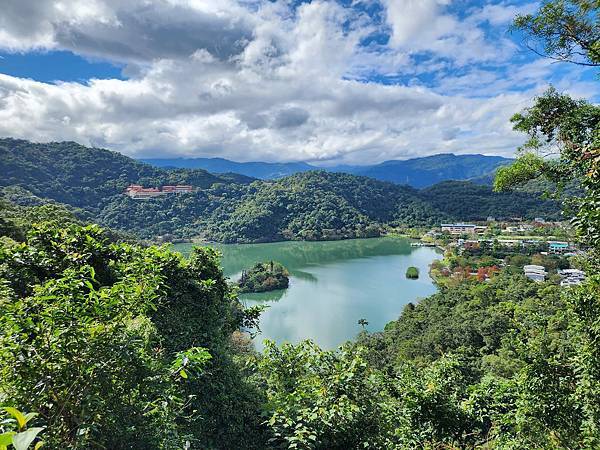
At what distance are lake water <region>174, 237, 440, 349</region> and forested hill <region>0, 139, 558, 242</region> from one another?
25.0 ft

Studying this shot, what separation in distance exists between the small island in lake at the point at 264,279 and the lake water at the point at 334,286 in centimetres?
84

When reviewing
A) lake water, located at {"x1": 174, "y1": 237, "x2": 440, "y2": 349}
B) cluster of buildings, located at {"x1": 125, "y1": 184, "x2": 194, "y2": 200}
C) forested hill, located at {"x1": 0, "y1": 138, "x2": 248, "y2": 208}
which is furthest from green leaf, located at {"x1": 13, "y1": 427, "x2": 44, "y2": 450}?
cluster of buildings, located at {"x1": 125, "y1": 184, "x2": 194, "y2": 200}

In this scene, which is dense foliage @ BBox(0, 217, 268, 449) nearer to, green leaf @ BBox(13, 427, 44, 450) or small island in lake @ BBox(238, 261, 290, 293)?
green leaf @ BBox(13, 427, 44, 450)

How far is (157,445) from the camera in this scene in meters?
1.78

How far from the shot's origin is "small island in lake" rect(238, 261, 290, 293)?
1230 inches

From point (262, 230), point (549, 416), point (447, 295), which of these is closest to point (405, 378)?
point (549, 416)

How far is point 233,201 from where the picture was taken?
77000 mm

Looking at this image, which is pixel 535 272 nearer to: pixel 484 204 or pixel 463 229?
pixel 463 229

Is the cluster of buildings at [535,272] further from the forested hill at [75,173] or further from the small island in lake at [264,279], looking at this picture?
the forested hill at [75,173]

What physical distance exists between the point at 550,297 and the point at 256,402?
15648mm

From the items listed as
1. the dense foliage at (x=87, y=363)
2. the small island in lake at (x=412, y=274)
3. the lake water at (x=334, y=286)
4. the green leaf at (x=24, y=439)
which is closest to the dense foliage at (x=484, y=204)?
the lake water at (x=334, y=286)

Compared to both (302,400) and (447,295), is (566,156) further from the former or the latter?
(447,295)

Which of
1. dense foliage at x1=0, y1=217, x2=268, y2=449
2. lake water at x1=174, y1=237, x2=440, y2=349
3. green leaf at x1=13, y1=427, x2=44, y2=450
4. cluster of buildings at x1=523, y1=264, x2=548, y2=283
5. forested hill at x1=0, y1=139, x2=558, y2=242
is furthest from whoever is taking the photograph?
forested hill at x1=0, y1=139, x2=558, y2=242

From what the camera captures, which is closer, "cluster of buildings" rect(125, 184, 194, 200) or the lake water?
the lake water
